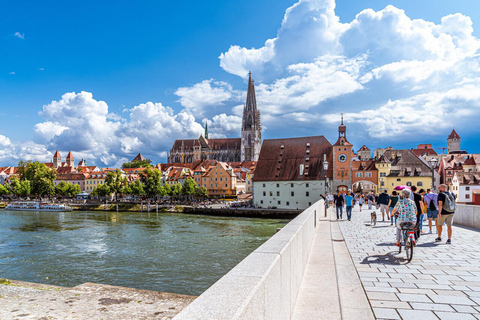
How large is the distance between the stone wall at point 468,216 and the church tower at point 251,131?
121m

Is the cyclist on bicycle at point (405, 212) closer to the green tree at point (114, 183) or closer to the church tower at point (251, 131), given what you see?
the green tree at point (114, 183)

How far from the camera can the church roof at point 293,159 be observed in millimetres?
56531

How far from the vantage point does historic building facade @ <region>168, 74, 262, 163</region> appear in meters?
138

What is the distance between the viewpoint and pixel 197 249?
74.9 feet

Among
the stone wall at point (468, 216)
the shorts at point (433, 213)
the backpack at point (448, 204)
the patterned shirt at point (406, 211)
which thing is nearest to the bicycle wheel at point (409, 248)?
the patterned shirt at point (406, 211)

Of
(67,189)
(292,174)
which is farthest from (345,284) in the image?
(67,189)

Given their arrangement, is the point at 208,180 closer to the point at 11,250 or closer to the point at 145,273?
the point at 11,250

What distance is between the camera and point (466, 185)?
58.6m

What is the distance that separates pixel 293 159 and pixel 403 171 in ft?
62.4

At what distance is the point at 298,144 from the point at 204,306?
198ft

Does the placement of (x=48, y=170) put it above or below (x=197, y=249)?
above

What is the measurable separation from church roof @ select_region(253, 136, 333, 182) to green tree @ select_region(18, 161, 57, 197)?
6013 cm

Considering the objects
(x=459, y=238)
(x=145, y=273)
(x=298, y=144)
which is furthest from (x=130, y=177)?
(x=459, y=238)

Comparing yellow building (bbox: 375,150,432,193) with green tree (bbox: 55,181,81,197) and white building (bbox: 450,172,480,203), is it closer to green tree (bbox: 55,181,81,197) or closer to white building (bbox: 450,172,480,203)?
white building (bbox: 450,172,480,203)
